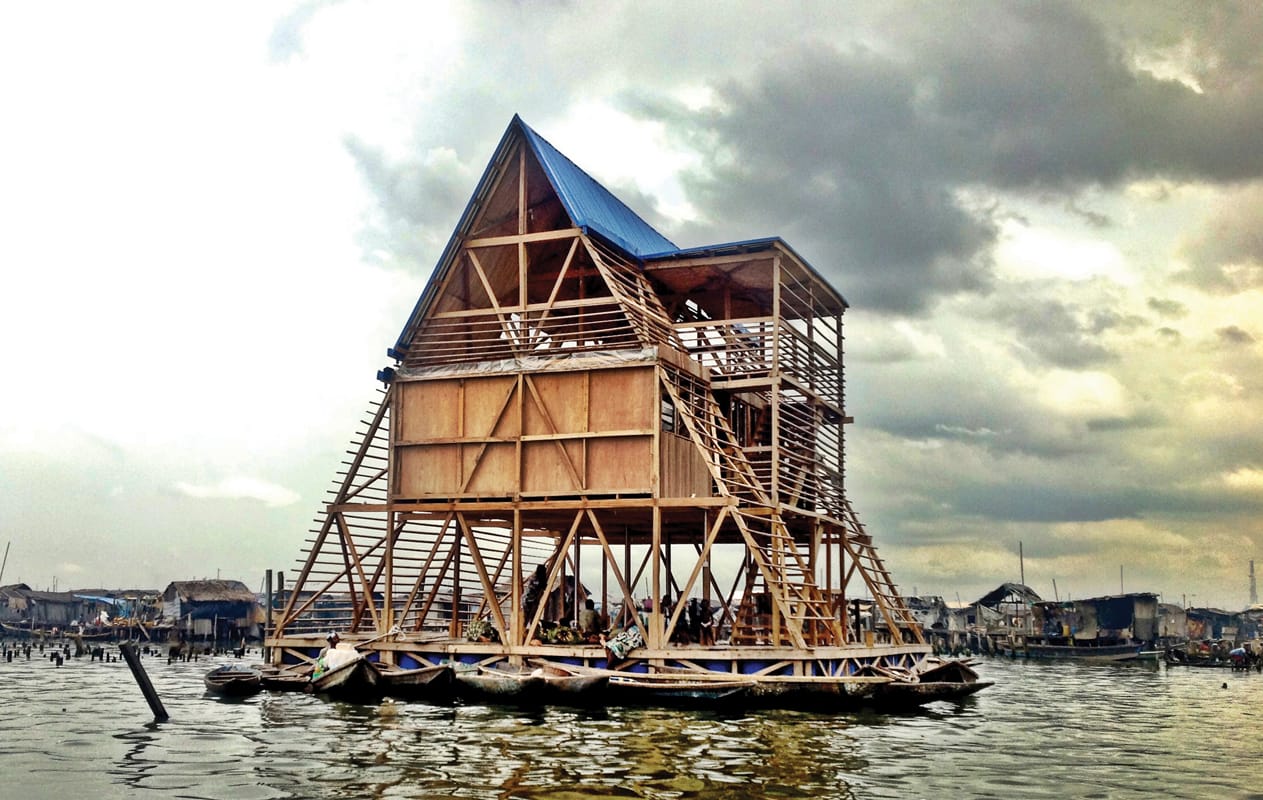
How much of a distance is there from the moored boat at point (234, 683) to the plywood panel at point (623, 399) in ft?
33.4

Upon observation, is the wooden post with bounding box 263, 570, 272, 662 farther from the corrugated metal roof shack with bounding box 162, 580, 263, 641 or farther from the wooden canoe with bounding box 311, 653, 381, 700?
the corrugated metal roof shack with bounding box 162, 580, 263, 641

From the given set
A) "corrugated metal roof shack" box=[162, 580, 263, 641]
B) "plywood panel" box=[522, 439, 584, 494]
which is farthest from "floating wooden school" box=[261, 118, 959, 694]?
"corrugated metal roof shack" box=[162, 580, 263, 641]

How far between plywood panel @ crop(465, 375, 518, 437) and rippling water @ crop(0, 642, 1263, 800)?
A: 750cm

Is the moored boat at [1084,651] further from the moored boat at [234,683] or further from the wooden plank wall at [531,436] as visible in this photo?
the moored boat at [234,683]

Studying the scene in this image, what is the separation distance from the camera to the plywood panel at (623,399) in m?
29.5

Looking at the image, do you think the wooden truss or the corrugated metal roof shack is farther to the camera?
the corrugated metal roof shack

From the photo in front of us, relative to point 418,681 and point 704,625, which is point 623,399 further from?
point 418,681

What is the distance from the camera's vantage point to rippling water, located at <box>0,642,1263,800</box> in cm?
1691

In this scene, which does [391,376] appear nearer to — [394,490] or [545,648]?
[394,490]

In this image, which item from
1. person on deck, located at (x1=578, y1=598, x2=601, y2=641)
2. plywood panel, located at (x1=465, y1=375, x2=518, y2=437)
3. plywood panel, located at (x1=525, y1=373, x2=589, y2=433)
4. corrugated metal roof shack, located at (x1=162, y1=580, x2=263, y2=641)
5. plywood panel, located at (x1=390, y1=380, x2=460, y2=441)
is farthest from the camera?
corrugated metal roof shack, located at (x1=162, y1=580, x2=263, y2=641)

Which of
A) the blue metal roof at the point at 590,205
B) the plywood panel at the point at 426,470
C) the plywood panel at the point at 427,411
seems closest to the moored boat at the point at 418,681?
the plywood panel at the point at 426,470

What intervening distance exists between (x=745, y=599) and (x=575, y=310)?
960 cm

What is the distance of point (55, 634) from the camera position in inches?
3302

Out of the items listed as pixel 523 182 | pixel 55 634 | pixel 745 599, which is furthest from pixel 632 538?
pixel 55 634
